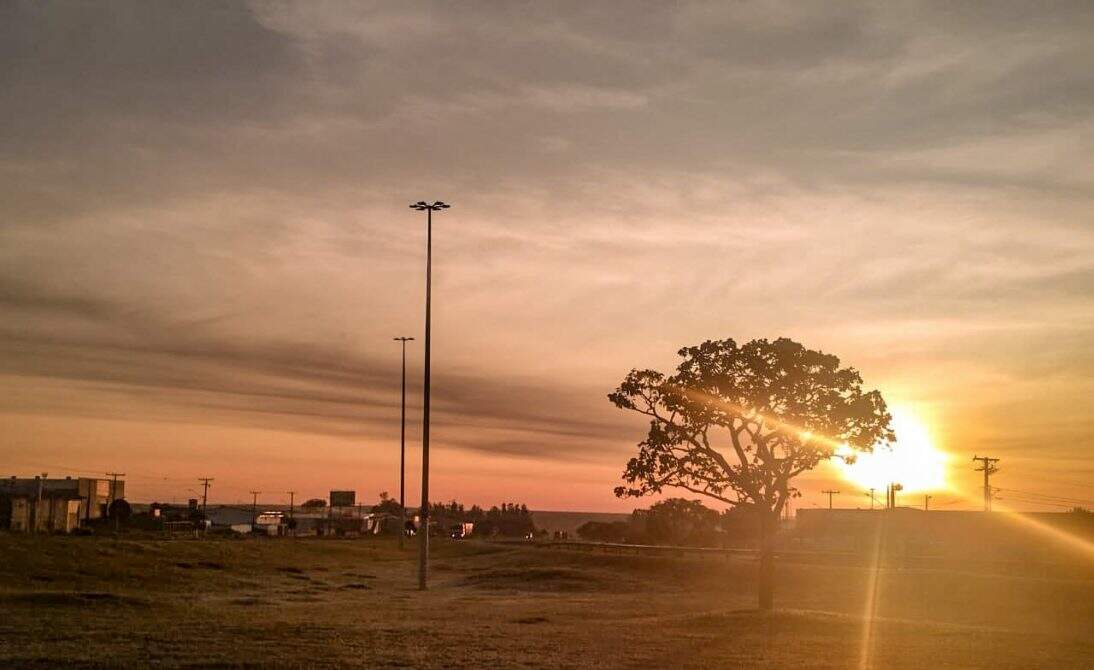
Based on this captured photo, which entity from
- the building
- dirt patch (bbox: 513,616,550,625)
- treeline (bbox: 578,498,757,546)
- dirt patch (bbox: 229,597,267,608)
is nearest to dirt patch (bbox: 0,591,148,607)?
dirt patch (bbox: 229,597,267,608)

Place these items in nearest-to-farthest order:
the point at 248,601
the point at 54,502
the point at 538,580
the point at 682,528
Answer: the point at 248,601
the point at 538,580
the point at 54,502
the point at 682,528

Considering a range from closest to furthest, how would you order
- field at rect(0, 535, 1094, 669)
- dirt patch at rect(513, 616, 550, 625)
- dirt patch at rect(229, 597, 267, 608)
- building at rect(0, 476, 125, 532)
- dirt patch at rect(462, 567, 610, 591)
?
field at rect(0, 535, 1094, 669), dirt patch at rect(513, 616, 550, 625), dirt patch at rect(229, 597, 267, 608), dirt patch at rect(462, 567, 610, 591), building at rect(0, 476, 125, 532)

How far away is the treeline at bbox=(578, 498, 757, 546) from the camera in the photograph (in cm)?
3897

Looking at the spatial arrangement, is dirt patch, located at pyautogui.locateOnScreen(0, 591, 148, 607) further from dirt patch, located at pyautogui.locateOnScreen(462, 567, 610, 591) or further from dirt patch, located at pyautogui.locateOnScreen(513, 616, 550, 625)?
dirt patch, located at pyautogui.locateOnScreen(462, 567, 610, 591)

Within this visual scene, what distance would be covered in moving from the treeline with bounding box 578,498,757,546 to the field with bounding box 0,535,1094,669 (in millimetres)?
3585

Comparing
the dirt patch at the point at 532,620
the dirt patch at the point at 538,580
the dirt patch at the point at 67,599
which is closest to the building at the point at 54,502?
the dirt patch at the point at 538,580

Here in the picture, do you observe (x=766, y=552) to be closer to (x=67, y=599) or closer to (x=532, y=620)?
(x=532, y=620)

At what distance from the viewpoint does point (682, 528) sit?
106 metres

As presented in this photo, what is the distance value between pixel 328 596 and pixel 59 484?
3291 inches

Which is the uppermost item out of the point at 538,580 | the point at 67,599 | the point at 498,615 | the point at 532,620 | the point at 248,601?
the point at 67,599

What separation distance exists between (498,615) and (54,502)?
76.3 m

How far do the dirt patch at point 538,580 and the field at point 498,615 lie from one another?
24 centimetres

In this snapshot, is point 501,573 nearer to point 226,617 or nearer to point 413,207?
point 413,207

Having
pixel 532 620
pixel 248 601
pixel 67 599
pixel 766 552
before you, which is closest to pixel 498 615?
pixel 532 620
